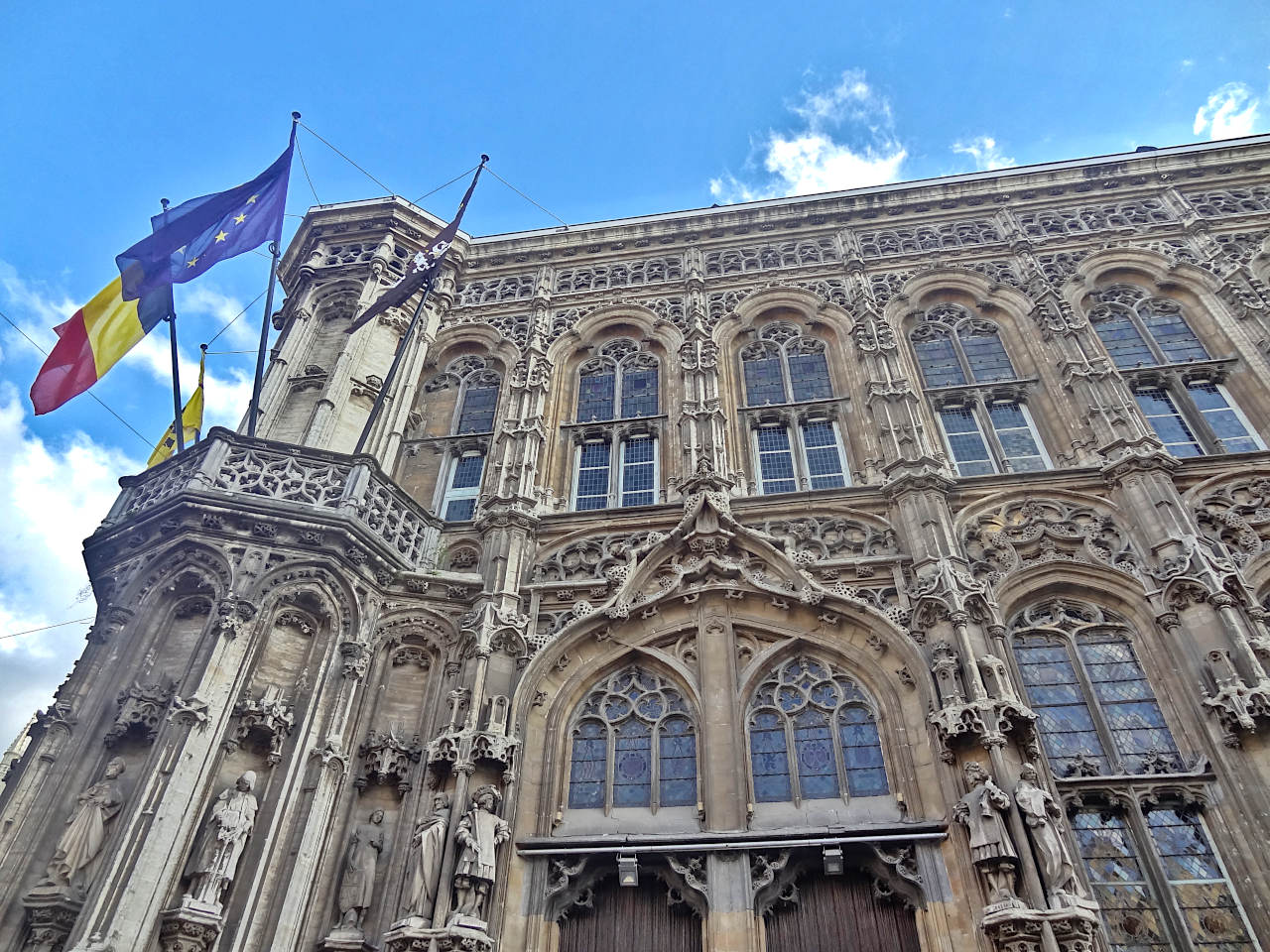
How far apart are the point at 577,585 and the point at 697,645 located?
6.73 feet

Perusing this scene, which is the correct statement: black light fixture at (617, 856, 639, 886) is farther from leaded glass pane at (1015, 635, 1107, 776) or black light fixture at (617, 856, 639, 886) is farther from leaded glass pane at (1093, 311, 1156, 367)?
leaded glass pane at (1093, 311, 1156, 367)

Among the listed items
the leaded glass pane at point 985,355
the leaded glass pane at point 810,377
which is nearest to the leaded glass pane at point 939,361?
the leaded glass pane at point 985,355

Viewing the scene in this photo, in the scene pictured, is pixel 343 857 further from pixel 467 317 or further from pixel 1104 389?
pixel 1104 389

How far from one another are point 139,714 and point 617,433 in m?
8.96

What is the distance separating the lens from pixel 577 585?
13406mm

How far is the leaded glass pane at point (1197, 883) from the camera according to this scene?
9289 mm

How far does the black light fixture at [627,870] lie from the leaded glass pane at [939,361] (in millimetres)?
10421

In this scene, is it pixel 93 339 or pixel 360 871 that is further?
pixel 93 339

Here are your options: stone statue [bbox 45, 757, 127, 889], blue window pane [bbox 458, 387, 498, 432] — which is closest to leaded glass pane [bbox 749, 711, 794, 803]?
stone statue [bbox 45, 757, 127, 889]

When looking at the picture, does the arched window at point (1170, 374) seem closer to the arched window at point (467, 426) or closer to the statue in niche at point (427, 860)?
the arched window at point (467, 426)

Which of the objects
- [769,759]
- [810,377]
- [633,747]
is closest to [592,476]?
[810,377]

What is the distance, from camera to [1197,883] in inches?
383

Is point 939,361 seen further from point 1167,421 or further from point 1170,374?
point 1167,421

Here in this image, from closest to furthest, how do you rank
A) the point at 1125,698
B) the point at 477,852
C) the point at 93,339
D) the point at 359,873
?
the point at 477,852 < the point at 359,873 < the point at 1125,698 < the point at 93,339
